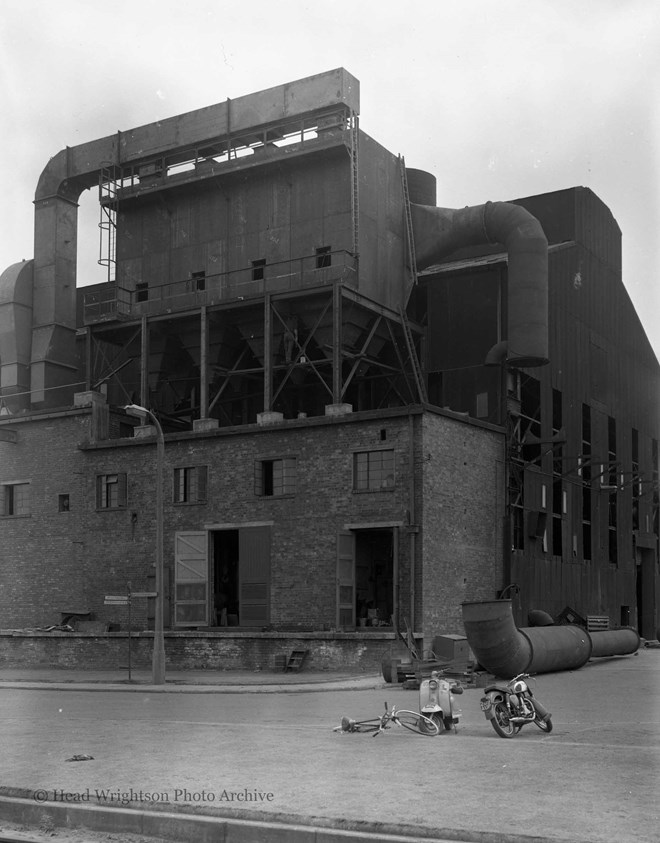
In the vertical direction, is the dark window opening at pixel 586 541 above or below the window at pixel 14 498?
below

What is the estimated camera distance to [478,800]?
9.84 metres

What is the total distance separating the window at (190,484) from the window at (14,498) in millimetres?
7589

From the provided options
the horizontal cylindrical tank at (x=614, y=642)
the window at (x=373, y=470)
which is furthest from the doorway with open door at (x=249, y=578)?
the horizontal cylindrical tank at (x=614, y=642)

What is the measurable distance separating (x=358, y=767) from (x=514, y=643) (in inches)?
618

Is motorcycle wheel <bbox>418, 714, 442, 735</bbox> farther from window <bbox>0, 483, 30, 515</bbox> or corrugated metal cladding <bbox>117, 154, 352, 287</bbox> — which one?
window <bbox>0, 483, 30, 515</bbox>

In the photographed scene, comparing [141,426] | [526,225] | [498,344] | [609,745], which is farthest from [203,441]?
[609,745]

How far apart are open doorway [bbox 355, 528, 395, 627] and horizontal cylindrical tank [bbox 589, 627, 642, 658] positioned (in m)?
7.00

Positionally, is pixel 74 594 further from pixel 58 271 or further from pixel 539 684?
pixel 539 684

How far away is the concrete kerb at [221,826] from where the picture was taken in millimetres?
8508

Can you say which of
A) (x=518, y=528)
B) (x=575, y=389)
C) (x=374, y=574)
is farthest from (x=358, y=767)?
(x=575, y=389)

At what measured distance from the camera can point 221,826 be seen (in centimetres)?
910

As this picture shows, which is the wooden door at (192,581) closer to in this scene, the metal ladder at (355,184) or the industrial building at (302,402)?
the industrial building at (302,402)

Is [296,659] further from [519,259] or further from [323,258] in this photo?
[519,259]

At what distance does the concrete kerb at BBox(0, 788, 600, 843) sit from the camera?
27.9 ft
